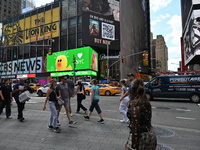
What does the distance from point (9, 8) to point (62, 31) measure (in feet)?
255

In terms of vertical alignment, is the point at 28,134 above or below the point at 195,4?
below

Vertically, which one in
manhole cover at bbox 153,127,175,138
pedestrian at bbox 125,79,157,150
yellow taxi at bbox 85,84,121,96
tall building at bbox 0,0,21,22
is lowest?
manhole cover at bbox 153,127,175,138

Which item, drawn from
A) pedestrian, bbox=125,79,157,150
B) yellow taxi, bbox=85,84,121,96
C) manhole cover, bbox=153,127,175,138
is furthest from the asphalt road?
yellow taxi, bbox=85,84,121,96

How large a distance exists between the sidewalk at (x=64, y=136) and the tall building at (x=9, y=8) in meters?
106

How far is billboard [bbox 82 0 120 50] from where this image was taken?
39.7 m

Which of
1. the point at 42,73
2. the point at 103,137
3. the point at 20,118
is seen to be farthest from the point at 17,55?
the point at 103,137

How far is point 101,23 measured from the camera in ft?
136

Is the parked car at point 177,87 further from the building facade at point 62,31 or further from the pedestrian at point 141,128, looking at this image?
the building facade at point 62,31

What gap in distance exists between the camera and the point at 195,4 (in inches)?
1810

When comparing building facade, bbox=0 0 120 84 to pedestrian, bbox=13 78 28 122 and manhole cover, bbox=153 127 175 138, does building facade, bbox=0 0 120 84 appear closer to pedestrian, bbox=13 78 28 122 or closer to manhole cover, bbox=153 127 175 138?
pedestrian, bbox=13 78 28 122

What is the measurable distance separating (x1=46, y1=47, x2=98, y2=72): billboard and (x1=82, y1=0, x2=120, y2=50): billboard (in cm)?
424

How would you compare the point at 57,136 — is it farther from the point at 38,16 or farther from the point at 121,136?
the point at 38,16

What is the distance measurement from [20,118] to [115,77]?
126 ft

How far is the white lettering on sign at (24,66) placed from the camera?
45406mm
